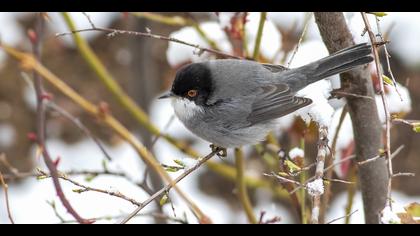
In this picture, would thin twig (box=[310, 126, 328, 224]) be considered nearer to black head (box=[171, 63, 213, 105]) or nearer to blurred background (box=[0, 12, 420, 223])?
black head (box=[171, 63, 213, 105])

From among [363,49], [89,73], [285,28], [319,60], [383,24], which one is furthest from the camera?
[89,73]

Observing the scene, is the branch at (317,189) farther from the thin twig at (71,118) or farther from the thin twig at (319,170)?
the thin twig at (71,118)

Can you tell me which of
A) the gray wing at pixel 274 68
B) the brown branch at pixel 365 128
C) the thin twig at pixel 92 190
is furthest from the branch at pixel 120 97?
the thin twig at pixel 92 190

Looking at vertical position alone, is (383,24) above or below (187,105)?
above

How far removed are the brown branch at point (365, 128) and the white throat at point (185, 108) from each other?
0.83 m

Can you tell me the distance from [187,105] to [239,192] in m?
0.52

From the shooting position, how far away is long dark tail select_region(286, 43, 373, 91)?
2.32m

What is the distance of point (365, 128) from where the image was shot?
2348 millimetres

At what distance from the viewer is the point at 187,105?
294 cm

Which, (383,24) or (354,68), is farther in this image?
(383,24)

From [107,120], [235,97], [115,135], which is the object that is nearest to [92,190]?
[107,120]

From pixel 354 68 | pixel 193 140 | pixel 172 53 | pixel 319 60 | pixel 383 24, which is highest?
pixel 383 24

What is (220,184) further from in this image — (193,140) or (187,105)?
(187,105)

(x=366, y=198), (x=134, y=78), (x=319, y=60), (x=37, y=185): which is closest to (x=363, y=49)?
(x=319, y=60)
